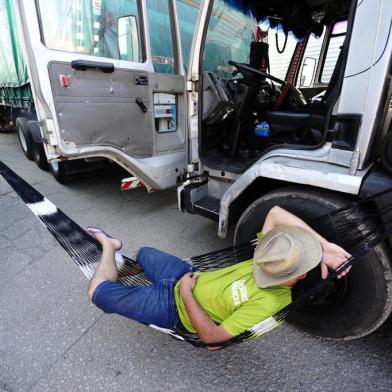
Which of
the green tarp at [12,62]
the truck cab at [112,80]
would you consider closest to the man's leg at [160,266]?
the truck cab at [112,80]

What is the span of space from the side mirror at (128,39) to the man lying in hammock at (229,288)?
222 centimetres

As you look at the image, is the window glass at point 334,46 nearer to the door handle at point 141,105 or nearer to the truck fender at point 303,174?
the door handle at point 141,105

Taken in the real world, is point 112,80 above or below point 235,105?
above

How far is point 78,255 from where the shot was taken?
236cm

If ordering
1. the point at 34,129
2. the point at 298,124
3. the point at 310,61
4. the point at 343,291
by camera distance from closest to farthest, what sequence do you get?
the point at 343,291, the point at 298,124, the point at 310,61, the point at 34,129

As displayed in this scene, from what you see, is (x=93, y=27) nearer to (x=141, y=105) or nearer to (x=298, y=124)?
(x=141, y=105)

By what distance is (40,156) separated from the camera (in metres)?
4.72

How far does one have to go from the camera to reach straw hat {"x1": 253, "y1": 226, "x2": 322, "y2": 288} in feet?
4.02

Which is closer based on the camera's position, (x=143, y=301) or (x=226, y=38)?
(x=143, y=301)

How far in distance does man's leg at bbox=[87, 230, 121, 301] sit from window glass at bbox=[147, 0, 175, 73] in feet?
6.64

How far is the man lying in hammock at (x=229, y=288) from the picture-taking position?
1.27 metres

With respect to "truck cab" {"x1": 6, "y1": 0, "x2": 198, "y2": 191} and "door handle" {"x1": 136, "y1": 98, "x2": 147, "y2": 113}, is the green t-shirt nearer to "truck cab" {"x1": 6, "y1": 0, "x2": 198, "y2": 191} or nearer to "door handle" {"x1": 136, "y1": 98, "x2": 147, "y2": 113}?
"truck cab" {"x1": 6, "y1": 0, "x2": 198, "y2": 191}

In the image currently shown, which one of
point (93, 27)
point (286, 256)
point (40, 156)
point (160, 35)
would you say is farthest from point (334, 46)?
point (40, 156)

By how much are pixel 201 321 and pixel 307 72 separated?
144 inches
